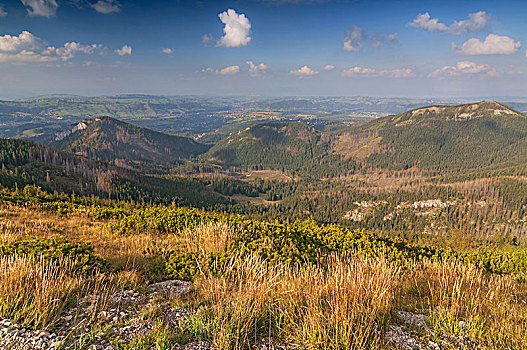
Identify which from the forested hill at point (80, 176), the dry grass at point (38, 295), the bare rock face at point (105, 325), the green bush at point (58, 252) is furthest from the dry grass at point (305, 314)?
the forested hill at point (80, 176)

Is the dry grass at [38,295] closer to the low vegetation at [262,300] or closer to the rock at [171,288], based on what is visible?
the low vegetation at [262,300]

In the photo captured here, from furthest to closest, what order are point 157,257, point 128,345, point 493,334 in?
point 157,257
point 493,334
point 128,345

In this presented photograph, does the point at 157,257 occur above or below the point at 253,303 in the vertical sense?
below

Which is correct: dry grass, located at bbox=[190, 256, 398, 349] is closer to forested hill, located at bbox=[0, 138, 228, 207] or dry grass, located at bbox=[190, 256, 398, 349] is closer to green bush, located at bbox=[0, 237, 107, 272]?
green bush, located at bbox=[0, 237, 107, 272]

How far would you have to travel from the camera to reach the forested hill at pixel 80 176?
11419 cm

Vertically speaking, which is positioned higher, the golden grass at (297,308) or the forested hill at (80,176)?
the golden grass at (297,308)

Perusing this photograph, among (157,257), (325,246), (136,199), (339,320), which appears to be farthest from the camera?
(136,199)

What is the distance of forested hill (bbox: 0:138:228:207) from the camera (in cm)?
11419

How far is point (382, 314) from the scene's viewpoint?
209 inches

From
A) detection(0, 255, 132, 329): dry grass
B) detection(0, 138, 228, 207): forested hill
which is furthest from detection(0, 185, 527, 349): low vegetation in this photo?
detection(0, 138, 228, 207): forested hill

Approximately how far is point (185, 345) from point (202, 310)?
0.83 m

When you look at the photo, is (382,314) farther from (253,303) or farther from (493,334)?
(253,303)

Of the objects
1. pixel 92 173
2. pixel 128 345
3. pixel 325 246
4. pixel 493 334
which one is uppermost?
pixel 128 345

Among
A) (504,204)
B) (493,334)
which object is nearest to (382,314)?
(493,334)
